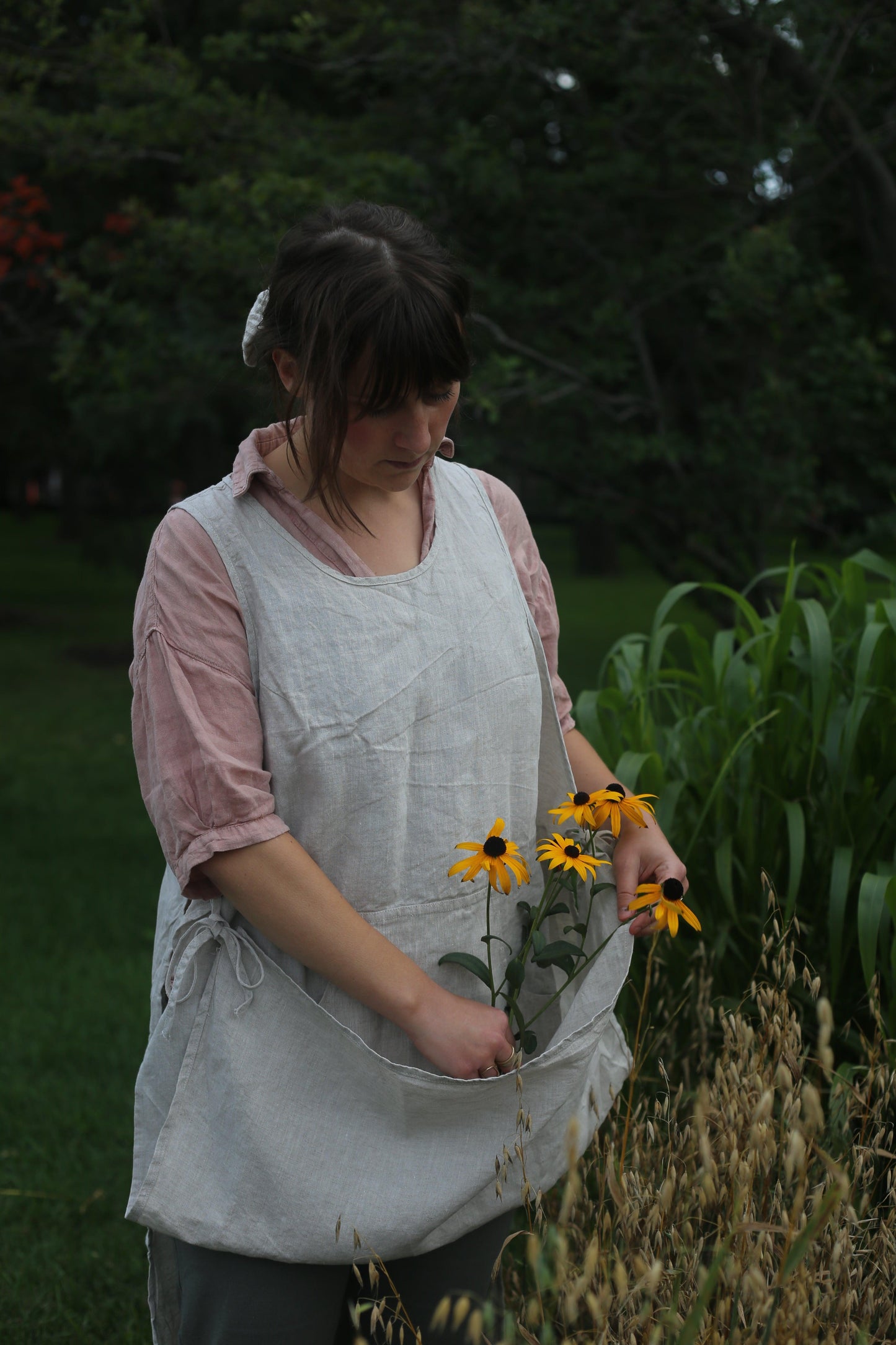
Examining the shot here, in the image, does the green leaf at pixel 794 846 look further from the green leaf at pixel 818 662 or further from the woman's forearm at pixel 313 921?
the woman's forearm at pixel 313 921

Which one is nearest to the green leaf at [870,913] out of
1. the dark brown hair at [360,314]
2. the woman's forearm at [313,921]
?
the woman's forearm at [313,921]

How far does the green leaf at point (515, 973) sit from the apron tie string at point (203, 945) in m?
0.29

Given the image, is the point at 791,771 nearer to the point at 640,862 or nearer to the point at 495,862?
the point at 640,862

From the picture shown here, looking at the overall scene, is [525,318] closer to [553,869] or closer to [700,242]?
[700,242]

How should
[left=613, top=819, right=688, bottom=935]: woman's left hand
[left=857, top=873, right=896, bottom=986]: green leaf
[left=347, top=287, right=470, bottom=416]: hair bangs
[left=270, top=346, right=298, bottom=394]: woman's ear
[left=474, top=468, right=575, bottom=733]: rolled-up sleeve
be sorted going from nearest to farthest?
1. [left=347, top=287, right=470, bottom=416]: hair bangs
2. [left=270, top=346, right=298, bottom=394]: woman's ear
3. [left=613, top=819, right=688, bottom=935]: woman's left hand
4. [left=474, top=468, right=575, bottom=733]: rolled-up sleeve
5. [left=857, top=873, right=896, bottom=986]: green leaf

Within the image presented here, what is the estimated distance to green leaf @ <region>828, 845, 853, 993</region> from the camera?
1978 mm

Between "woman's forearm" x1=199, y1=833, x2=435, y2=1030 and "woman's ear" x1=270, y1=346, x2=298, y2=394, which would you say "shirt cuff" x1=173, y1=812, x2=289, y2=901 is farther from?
"woman's ear" x1=270, y1=346, x2=298, y2=394

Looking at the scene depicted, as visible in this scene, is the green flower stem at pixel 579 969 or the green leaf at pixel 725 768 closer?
the green flower stem at pixel 579 969

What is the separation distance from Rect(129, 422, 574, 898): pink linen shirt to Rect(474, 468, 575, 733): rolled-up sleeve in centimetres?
35

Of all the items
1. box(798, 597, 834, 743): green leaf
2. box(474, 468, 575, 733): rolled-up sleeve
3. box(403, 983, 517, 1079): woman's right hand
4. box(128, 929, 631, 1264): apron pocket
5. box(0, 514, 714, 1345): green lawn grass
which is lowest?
box(0, 514, 714, 1345): green lawn grass

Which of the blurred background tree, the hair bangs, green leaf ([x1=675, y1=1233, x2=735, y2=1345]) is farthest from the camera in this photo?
the blurred background tree

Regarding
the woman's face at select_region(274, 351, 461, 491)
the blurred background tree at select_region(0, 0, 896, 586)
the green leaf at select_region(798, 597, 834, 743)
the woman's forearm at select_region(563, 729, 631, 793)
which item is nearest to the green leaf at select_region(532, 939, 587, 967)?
the woman's forearm at select_region(563, 729, 631, 793)

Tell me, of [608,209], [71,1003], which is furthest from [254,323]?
[608,209]

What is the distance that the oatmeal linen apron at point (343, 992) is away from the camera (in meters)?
1.30
